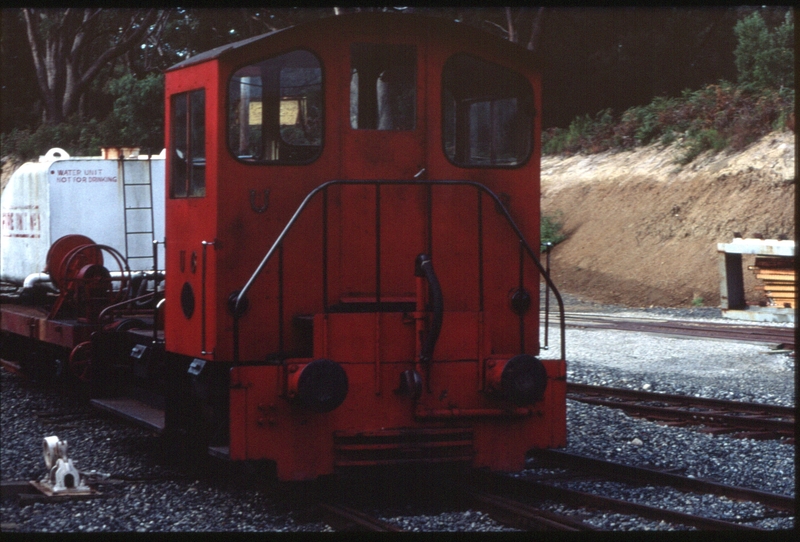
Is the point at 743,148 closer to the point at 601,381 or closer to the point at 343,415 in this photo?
the point at 601,381

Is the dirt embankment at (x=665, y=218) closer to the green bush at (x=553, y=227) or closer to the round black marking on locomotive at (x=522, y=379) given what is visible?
the green bush at (x=553, y=227)

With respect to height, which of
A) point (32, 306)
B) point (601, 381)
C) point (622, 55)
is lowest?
point (601, 381)

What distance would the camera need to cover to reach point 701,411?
1003cm

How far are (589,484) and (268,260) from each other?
8.60ft

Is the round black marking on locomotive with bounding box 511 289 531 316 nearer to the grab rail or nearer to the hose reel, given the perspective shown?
the grab rail

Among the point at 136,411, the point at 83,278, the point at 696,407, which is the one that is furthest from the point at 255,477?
the point at 696,407

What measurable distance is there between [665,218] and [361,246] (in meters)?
23.0

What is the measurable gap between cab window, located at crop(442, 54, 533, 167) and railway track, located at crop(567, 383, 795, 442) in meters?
3.40

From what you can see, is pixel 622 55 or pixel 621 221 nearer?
pixel 621 221

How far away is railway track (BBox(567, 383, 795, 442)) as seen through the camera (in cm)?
906

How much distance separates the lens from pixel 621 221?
29.6 metres

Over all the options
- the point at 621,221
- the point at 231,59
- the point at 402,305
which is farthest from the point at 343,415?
the point at 621,221

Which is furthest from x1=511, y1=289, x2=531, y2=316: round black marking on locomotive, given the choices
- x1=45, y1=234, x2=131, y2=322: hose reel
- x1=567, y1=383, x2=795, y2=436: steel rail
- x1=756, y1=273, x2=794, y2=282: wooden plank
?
x1=756, y1=273, x2=794, y2=282: wooden plank

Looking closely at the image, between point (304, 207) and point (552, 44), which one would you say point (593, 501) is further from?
point (552, 44)
